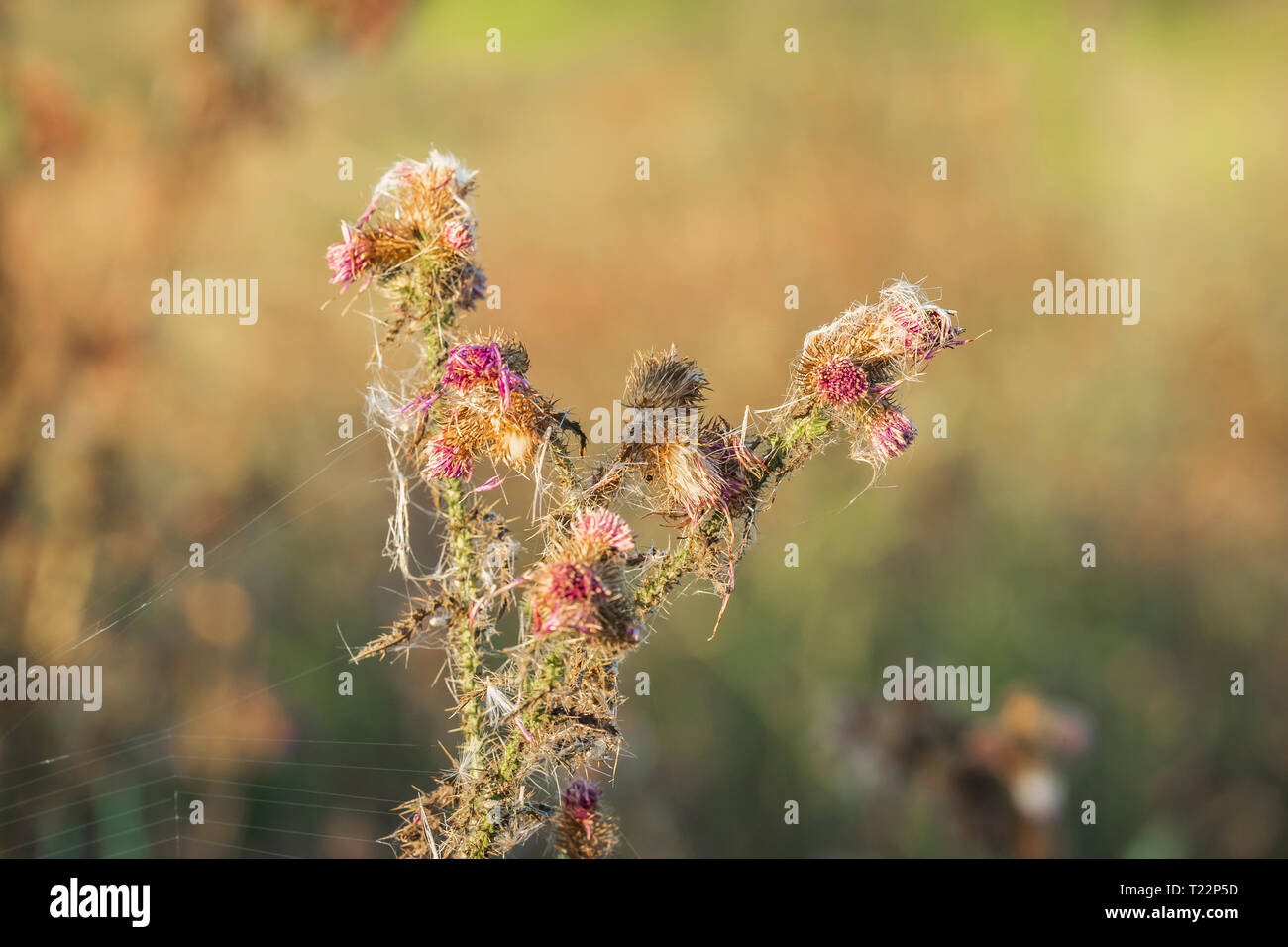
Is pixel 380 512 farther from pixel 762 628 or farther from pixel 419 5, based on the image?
pixel 419 5

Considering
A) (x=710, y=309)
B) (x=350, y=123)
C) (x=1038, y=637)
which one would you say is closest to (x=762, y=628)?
(x=1038, y=637)

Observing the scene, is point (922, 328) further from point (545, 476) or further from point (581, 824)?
point (581, 824)

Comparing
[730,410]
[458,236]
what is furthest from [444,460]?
[730,410]

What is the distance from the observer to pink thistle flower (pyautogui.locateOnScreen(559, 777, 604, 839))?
83 centimetres

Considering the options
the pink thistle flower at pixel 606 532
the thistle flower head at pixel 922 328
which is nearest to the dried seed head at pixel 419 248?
the pink thistle flower at pixel 606 532

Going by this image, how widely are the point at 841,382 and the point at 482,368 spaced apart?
0.98ft

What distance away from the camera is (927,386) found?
3398 millimetres

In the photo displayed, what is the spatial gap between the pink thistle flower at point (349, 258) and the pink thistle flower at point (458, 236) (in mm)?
72

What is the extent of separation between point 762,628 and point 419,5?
2.45 m

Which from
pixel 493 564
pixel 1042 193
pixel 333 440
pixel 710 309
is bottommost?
pixel 493 564

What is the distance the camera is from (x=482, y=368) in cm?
77

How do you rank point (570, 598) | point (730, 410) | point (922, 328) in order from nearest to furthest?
point (570, 598) < point (922, 328) < point (730, 410)

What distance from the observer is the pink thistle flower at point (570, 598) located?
69 centimetres

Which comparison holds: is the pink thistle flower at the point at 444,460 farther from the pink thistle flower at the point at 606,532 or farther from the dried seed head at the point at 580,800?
the dried seed head at the point at 580,800
